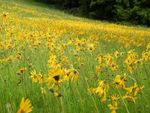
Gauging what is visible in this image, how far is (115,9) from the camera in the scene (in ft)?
127

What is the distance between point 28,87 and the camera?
4648 millimetres

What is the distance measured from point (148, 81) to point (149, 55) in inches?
Result: 39.4

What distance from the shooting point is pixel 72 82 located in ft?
14.5

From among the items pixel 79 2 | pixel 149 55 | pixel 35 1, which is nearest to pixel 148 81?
pixel 149 55

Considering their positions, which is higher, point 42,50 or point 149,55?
point 149,55

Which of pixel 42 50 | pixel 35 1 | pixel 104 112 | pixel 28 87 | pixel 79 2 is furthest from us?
pixel 35 1

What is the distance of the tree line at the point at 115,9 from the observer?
35422 mm

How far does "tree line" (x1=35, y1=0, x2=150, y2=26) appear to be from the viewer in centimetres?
3542

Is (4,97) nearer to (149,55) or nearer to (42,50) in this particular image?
(149,55)

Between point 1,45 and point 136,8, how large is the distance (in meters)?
30.9

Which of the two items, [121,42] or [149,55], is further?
[121,42]

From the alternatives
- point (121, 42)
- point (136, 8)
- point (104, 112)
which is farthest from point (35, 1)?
point (104, 112)

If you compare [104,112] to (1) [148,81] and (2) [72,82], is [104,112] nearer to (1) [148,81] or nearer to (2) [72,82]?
(2) [72,82]

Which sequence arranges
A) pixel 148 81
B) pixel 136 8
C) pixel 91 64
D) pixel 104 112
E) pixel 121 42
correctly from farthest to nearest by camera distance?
1. pixel 136 8
2. pixel 121 42
3. pixel 91 64
4. pixel 148 81
5. pixel 104 112
